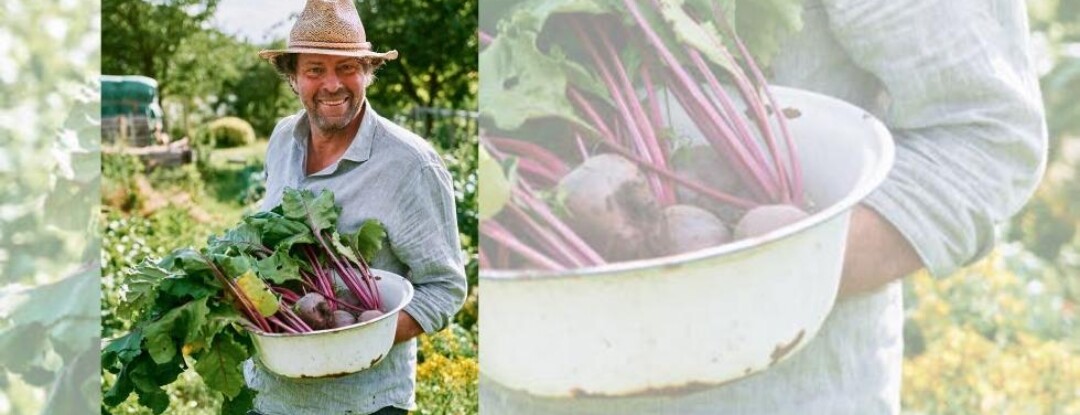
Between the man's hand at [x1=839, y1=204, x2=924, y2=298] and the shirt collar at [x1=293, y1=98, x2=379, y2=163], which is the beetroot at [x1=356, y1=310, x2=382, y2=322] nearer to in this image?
the shirt collar at [x1=293, y1=98, x2=379, y2=163]

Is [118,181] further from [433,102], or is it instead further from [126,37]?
[433,102]

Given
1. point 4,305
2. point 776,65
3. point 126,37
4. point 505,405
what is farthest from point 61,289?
point 126,37

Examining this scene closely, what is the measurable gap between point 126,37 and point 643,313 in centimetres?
483

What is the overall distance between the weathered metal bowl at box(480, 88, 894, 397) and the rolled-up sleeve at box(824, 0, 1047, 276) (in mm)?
83

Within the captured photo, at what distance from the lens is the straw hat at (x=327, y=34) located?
2.71 m

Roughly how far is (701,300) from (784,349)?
7.8 inches

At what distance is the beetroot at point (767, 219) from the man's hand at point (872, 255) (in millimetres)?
116

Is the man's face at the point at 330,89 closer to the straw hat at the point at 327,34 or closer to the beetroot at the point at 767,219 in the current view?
the straw hat at the point at 327,34

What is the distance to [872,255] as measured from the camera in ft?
8.20

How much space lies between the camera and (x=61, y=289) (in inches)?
133

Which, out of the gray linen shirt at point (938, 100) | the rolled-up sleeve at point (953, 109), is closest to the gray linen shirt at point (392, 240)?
the gray linen shirt at point (938, 100)

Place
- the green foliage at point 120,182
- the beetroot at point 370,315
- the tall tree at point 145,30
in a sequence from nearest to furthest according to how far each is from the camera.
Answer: the beetroot at point 370,315 → the green foliage at point 120,182 → the tall tree at point 145,30

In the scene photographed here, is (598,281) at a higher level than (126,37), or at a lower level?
higher

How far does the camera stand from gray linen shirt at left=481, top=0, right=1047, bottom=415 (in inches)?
94.1
